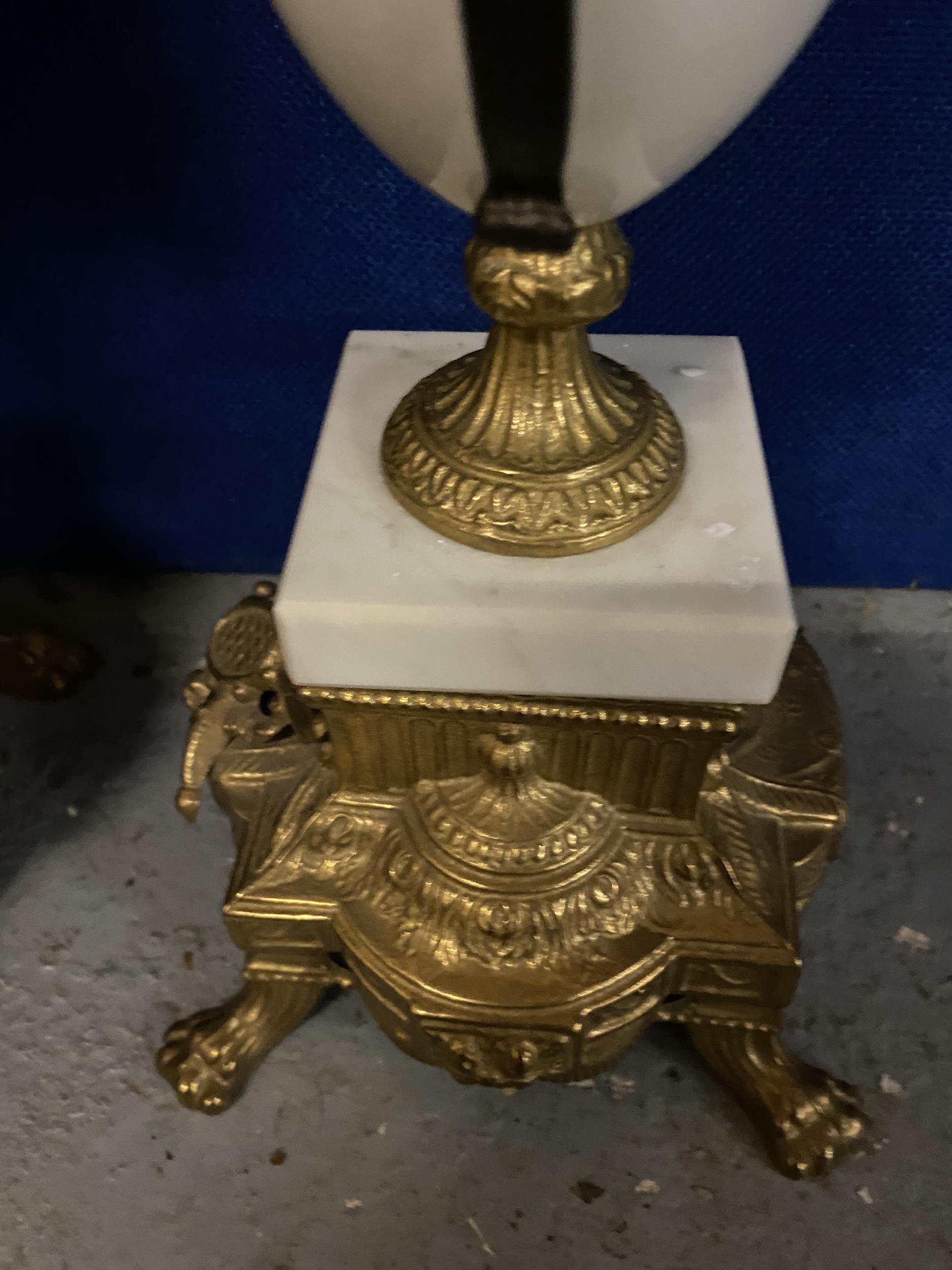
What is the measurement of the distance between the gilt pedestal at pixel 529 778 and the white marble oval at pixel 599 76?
213 mm

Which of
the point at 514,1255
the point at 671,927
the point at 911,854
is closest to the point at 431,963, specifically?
the point at 671,927

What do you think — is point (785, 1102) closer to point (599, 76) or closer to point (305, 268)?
point (599, 76)

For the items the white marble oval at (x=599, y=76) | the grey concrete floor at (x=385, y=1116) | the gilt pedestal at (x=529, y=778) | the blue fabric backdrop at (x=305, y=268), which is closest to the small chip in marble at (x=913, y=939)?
the grey concrete floor at (x=385, y=1116)

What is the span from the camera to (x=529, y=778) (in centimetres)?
70

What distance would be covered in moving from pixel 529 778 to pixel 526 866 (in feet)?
0.22

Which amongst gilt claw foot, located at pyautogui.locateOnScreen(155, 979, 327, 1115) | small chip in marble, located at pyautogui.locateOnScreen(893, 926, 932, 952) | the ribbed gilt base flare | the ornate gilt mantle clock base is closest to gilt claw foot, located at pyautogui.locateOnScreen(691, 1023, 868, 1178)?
the ornate gilt mantle clock base

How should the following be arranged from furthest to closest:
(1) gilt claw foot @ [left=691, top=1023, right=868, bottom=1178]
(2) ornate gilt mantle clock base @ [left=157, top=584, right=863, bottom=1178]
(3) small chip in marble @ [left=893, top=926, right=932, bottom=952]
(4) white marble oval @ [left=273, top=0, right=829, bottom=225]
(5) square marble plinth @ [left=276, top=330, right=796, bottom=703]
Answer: (3) small chip in marble @ [left=893, top=926, right=932, bottom=952], (1) gilt claw foot @ [left=691, top=1023, right=868, bottom=1178], (2) ornate gilt mantle clock base @ [left=157, top=584, right=863, bottom=1178], (5) square marble plinth @ [left=276, top=330, right=796, bottom=703], (4) white marble oval @ [left=273, top=0, right=829, bottom=225]

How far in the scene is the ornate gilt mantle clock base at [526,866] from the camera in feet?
2.16

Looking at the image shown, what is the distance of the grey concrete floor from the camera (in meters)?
0.78

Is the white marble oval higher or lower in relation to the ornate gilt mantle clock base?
higher

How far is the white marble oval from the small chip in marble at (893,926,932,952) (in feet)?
2.68

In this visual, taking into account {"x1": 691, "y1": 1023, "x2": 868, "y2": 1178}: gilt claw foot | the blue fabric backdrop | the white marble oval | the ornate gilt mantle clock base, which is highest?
the white marble oval

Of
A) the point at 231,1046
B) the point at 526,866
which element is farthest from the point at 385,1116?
the point at 526,866

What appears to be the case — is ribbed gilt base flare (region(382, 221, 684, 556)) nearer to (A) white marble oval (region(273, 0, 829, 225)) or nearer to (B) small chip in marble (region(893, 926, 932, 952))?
(A) white marble oval (region(273, 0, 829, 225))
